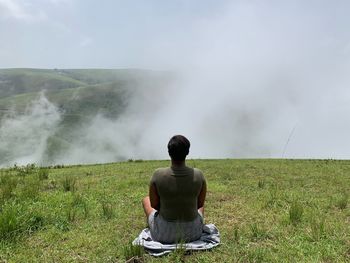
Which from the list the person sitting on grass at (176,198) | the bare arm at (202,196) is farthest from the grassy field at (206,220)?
the bare arm at (202,196)

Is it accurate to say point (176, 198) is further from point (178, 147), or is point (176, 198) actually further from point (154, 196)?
point (178, 147)

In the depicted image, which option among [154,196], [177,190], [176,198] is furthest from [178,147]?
[154,196]

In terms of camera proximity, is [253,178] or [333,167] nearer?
[253,178]

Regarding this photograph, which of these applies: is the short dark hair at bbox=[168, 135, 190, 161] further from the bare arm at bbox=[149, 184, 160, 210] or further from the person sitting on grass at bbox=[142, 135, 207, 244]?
the bare arm at bbox=[149, 184, 160, 210]

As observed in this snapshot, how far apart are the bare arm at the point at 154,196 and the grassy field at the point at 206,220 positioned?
1000mm

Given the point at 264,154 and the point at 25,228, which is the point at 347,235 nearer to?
the point at 25,228

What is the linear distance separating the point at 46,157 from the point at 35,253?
6844 inches

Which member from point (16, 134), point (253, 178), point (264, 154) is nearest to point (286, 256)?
point (253, 178)

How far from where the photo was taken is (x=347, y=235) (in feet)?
26.3

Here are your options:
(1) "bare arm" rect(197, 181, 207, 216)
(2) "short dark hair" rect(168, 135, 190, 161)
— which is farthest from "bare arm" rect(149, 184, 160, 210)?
(1) "bare arm" rect(197, 181, 207, 216)

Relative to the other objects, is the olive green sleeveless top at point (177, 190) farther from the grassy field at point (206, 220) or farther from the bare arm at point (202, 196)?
the grassy field at point (206, 220)

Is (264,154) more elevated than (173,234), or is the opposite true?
(173,234)

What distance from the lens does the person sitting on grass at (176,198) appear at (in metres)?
7.27

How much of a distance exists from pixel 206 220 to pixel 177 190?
2.39 meters
